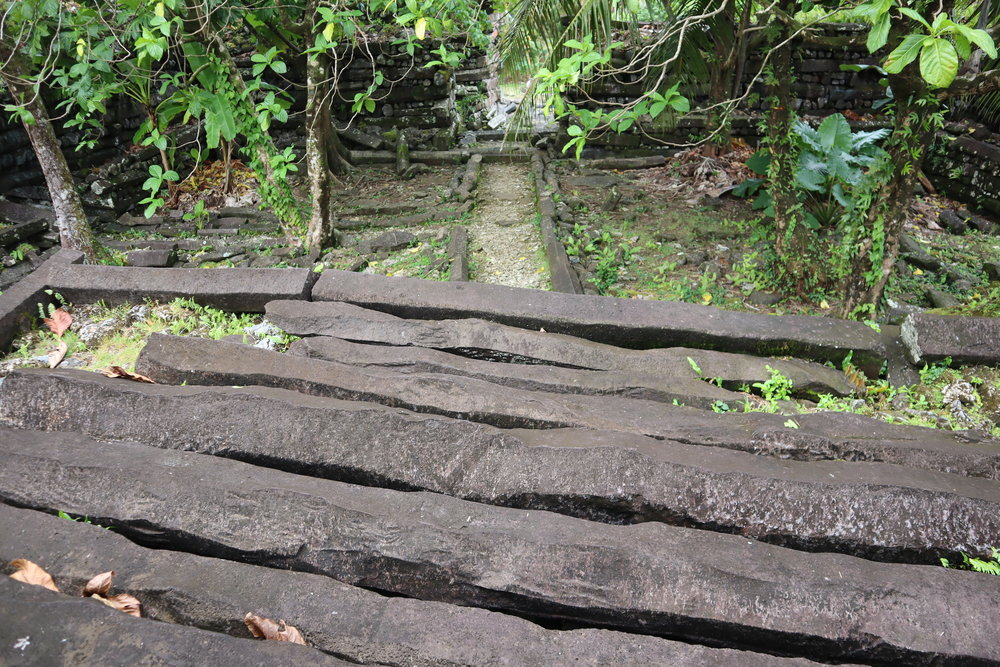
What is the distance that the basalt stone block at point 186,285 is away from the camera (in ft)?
14.0

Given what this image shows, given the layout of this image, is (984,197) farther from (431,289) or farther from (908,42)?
(431,289)

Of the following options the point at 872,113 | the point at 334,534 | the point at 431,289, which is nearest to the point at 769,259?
the point at 431,289

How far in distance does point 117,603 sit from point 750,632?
190 cm

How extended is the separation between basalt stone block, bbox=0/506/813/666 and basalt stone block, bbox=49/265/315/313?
7.54ft

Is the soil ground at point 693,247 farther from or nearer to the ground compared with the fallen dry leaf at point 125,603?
nearer to the ground

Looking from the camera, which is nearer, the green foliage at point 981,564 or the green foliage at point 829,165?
the green foliage at point 981,564

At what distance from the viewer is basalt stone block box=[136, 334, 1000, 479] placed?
2670 millimetres

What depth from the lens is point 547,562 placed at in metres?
2.02

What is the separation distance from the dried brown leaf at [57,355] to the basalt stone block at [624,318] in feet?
5.18

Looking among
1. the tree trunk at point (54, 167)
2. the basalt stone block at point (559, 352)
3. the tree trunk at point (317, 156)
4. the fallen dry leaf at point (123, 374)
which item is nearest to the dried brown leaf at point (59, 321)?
the tree trunk at point (54, 167)

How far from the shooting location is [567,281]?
5.24 m

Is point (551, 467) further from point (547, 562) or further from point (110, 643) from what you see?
point (110, 643)

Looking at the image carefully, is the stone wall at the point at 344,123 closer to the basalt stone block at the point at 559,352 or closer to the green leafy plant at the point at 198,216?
the green leafy plant at the point at 198,216

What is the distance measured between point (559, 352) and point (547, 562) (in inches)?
66.7
